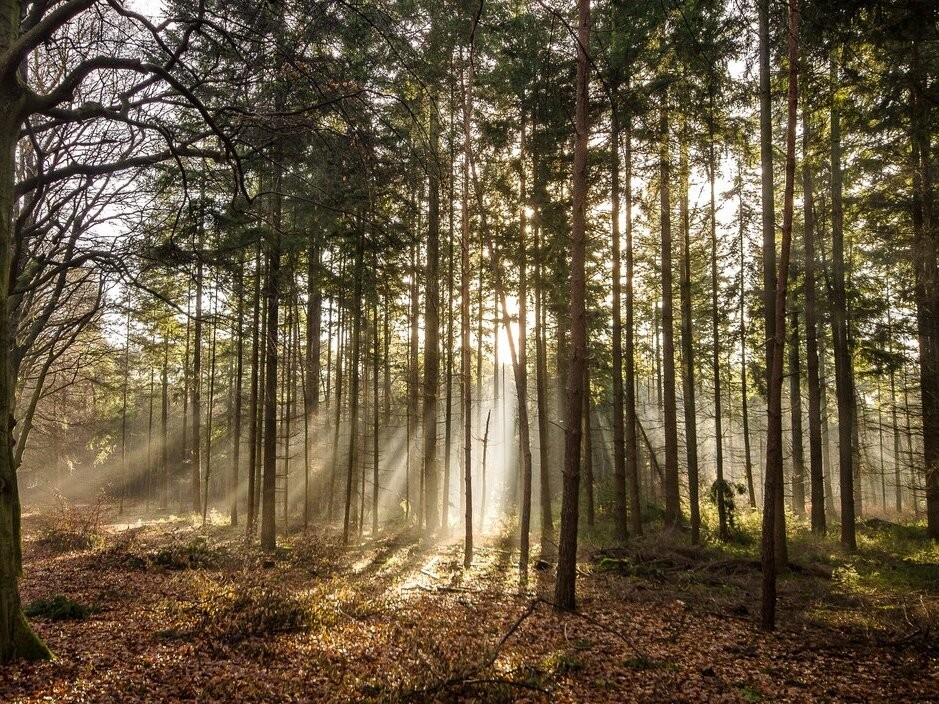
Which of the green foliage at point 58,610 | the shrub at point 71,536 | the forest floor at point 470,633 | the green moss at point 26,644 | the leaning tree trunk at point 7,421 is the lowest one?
the shrub at point 71,536

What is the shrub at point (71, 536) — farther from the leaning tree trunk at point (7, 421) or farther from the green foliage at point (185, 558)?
the leaning tree trunk at point (7, 421)

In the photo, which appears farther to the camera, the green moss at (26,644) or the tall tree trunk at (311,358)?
the tall tree trunk at (311,358)

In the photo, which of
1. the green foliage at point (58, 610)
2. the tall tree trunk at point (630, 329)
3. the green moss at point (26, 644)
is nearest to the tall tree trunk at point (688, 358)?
the tall tree trunk at point (630, 329)

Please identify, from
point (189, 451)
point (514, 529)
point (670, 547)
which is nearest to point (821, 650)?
point (670, 547)

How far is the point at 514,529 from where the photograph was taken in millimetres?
19672

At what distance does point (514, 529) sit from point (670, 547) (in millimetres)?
7883

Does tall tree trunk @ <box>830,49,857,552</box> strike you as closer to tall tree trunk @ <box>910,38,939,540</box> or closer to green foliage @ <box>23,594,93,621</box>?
tall tree trunk @ <box>910,38,939,540</box>

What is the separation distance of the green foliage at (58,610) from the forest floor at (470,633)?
0.03 metres

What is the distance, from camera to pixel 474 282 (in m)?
19.1

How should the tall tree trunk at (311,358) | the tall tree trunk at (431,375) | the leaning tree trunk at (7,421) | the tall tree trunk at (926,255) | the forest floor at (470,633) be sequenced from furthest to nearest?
the tall tree trunk at (311,358) < the tall tree trunk at (431,375) < the tall tree trunk at (926,255) < the forest floor at (470,633) < the leaning tree trunk at (7,421)

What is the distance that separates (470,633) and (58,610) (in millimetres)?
5886

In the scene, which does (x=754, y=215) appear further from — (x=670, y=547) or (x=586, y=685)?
(x=586, y=685)

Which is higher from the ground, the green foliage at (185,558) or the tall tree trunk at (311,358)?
the tall tree trunk at (311,358)

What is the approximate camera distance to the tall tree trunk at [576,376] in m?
8.09
